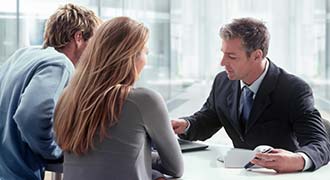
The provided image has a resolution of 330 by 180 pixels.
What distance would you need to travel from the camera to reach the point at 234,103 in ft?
7.12

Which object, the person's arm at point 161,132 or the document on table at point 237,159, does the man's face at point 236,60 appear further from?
the person's arm at point 161,132

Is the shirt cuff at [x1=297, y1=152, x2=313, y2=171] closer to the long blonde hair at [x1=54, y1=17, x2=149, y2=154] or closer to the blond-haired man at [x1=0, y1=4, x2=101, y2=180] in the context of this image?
the long blonde hair at [x1=54, y1=17, x2=149, y2=154]

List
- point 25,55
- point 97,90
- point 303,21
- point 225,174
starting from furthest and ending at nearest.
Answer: point 303,21 < point 25,55 < point 225,174 < point 97,90

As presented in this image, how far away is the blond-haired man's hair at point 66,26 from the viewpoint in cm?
195

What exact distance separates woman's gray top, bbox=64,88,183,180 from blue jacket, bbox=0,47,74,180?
0.26m

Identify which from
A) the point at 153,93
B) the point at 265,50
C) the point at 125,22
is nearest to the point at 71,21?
the point at 125,22

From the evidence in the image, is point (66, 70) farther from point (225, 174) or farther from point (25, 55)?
point (225, 174)

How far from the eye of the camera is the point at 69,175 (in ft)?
4.92

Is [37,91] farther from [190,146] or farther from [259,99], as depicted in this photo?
[259,99]

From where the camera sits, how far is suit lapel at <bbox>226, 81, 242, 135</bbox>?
214 centimetres

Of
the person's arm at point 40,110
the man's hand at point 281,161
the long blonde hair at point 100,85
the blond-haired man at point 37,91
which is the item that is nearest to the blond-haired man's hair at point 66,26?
the blond-haired man at point 37,91

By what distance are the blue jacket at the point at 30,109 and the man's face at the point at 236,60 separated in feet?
2.22

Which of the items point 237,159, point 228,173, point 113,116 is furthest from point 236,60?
point 113,116

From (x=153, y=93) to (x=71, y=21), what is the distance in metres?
0.66
